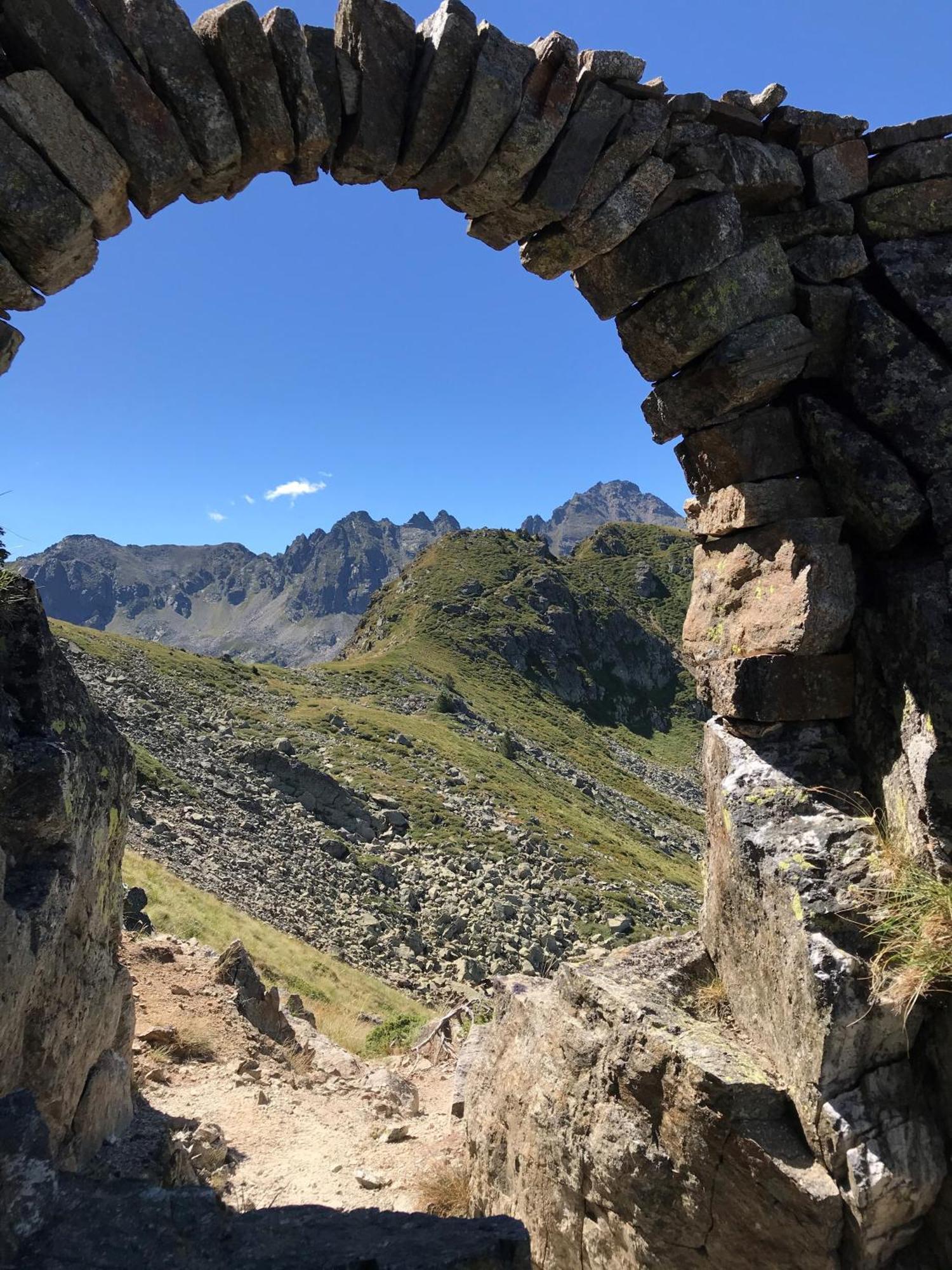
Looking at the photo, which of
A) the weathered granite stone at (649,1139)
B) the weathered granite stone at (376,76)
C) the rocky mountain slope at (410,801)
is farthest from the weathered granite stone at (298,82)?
the rocky mountain slope at (410,801)

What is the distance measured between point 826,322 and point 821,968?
15.9ft

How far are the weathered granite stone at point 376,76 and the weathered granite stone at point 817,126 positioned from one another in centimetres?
325

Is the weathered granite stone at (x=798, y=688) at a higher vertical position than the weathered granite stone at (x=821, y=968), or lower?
higher

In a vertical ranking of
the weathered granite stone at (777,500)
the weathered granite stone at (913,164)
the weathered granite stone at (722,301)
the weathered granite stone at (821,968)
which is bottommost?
the weathered granite stone at (821,968)

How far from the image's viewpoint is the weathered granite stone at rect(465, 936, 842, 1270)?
4609 mm

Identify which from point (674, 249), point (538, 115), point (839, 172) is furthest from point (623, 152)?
point (839, 172)

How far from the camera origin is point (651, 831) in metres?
58.8

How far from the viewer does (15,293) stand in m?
4.91

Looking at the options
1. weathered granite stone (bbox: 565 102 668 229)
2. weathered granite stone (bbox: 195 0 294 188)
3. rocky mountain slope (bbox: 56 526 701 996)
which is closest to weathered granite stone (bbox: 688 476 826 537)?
weathered granite stone (bbox: 565 102 668 229)

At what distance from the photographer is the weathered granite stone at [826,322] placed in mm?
6188

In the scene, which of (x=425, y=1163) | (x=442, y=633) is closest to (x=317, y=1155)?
(x=425, y=1163)

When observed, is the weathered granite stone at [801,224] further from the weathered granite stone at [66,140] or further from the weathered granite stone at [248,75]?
the weathered granite stone at [66,140]

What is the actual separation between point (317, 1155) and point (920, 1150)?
21.5 ft

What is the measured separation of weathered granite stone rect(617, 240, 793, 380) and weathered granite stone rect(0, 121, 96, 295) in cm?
433
